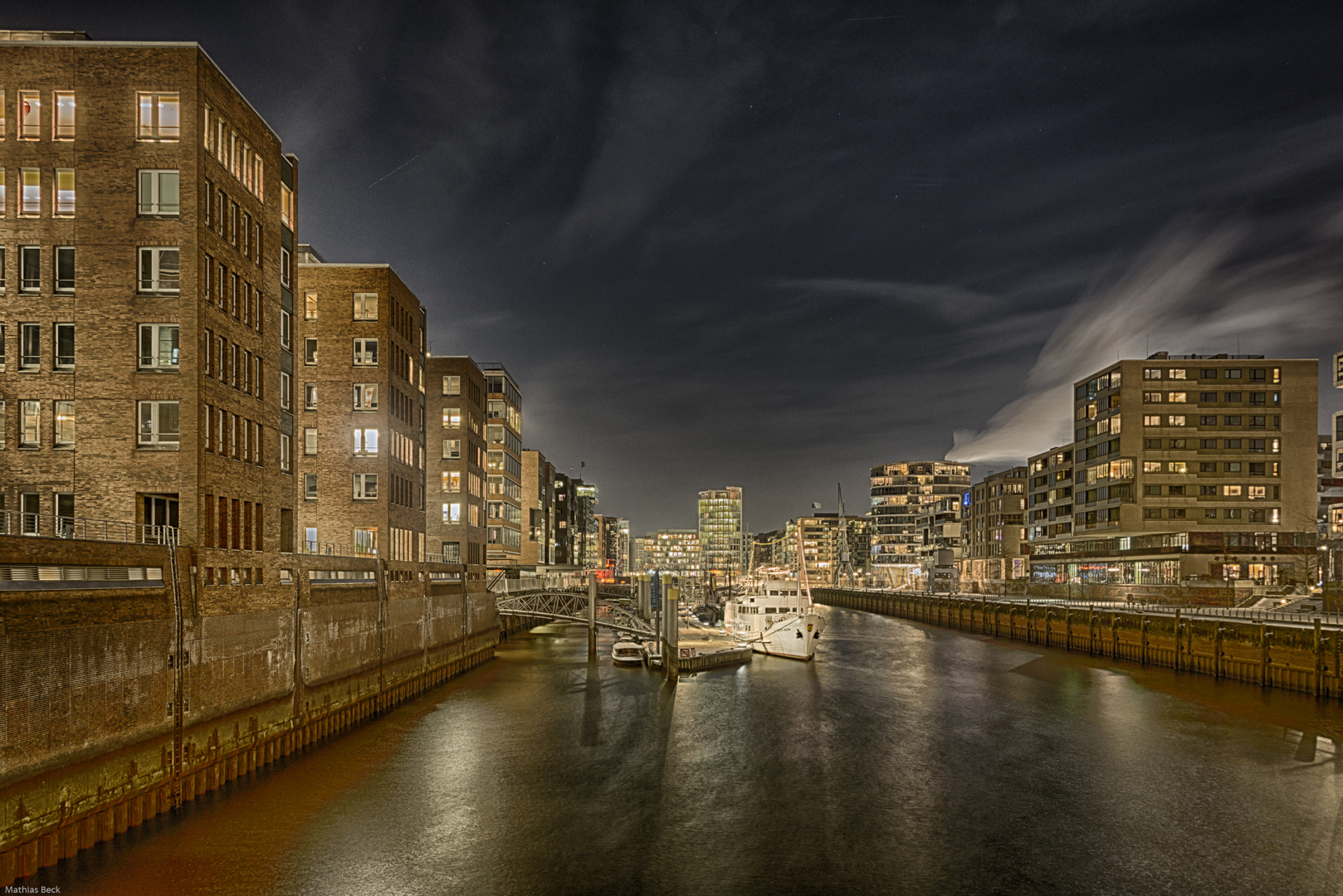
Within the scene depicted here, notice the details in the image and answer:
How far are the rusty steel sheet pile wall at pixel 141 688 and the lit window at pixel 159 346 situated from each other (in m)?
10.5

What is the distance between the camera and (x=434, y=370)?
322ft

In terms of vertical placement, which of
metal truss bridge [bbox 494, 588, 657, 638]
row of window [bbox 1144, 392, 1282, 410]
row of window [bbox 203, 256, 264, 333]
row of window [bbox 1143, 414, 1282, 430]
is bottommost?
metal truss bridge [bbox 494, 588, 657, 638]

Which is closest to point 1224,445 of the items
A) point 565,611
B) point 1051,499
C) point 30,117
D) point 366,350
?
point 1051,499

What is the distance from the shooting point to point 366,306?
232 feet

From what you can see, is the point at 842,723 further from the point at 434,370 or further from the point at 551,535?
the point at 551,535

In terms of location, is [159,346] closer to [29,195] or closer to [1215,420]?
[29,195]

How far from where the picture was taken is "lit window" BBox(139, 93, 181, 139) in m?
37.3

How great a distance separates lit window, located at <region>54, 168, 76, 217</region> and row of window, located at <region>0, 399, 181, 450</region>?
861 centimetres

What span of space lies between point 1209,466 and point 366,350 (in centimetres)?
12085

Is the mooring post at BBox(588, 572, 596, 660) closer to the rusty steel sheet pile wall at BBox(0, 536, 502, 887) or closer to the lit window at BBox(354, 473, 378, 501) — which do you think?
the lit window at BBox(354, 473, 378, 501)

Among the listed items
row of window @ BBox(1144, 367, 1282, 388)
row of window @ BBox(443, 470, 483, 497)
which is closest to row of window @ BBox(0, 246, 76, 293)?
row of window @ BBox(443, 470, 483, 497)

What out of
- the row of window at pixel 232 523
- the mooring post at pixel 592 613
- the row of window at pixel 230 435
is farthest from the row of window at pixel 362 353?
the mooring post at pixel 592 613

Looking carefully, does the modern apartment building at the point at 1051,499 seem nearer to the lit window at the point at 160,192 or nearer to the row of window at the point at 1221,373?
the row of window at the point at 1221,373

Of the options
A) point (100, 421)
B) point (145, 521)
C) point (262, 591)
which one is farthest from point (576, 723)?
point (100, 421)
